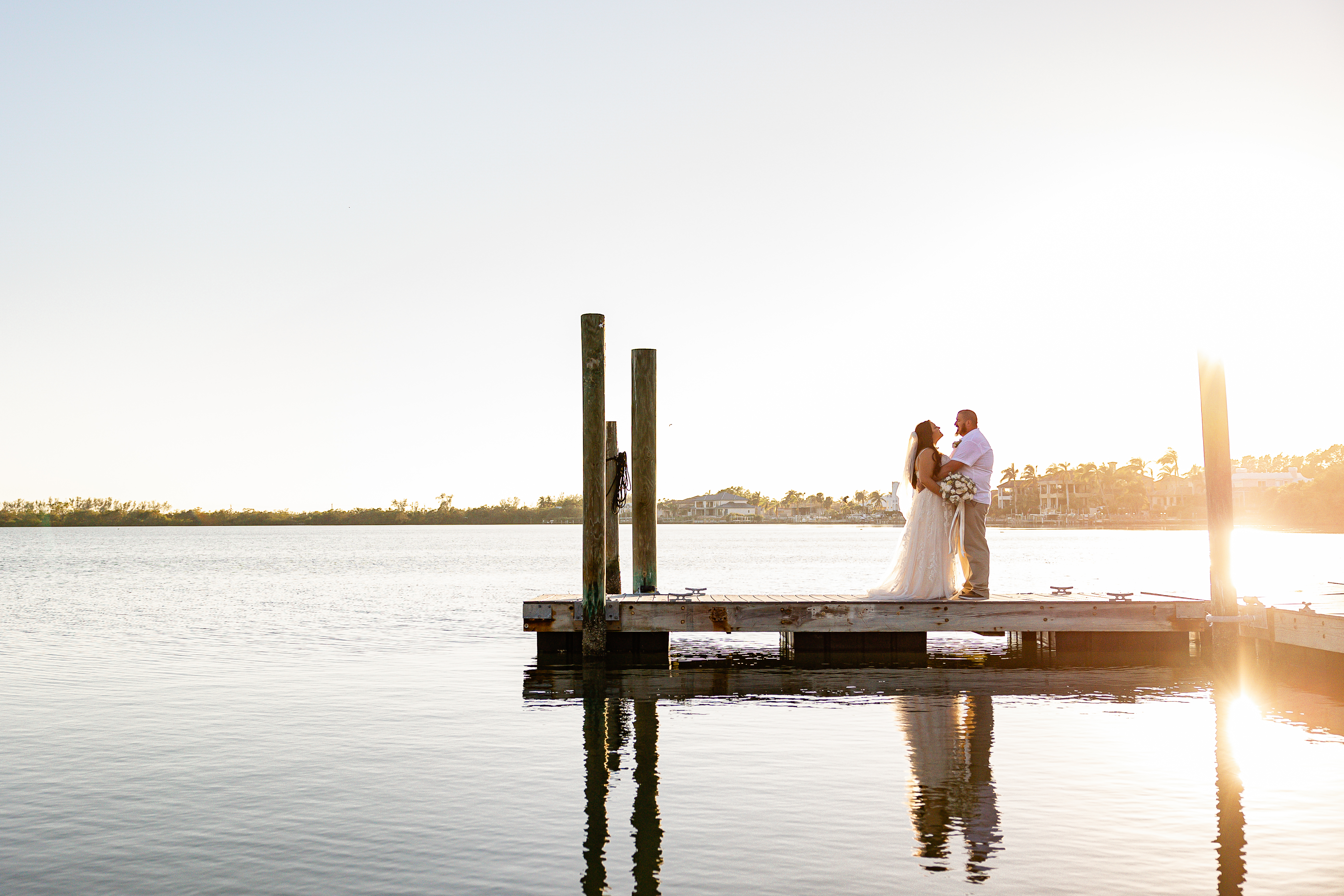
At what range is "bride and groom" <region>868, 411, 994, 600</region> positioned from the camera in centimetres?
1305

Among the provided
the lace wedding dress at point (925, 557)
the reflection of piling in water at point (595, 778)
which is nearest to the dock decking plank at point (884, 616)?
the lace wedding dress at point (925, 557)

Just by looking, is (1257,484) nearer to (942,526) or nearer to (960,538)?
(960,538)

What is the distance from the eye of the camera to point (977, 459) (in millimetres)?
13016

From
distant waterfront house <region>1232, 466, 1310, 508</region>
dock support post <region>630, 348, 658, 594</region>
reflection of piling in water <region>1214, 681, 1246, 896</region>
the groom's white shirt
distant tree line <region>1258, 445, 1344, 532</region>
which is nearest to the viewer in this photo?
reflection of piling in water <region>1214, 681, 1246, 896</region>

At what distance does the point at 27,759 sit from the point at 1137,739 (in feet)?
32.8

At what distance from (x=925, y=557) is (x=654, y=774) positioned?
611cm

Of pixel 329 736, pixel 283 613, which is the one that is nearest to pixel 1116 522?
pixel 283 613

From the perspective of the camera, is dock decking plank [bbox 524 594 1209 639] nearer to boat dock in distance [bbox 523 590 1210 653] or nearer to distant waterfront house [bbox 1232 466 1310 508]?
boat dock in distance [bbox 523 590 1210 653]

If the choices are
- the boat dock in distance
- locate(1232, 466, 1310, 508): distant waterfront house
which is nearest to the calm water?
the boat dock in distance

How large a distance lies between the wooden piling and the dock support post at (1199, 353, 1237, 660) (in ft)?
25.2

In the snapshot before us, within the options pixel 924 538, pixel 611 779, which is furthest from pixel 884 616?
pixel 611 779

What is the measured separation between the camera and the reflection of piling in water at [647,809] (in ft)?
20.5

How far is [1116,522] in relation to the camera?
19425cm

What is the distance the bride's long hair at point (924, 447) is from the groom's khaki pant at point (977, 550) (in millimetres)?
596
